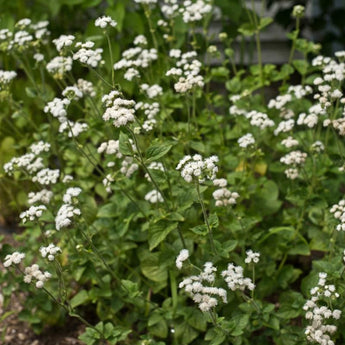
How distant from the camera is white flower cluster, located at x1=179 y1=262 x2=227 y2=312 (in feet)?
9.12

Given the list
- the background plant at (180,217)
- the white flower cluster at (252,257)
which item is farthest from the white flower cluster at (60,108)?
the white flower cluster at (252,257)

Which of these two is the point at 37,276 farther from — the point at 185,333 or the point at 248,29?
the point at 248,29

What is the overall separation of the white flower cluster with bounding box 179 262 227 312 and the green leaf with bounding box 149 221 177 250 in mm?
399

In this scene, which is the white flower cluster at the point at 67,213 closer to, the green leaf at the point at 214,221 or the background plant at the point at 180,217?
the background plant at the point at 180,217

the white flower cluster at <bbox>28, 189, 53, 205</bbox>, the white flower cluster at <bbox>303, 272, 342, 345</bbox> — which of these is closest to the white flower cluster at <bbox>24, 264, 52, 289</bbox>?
the white flower cluster at <bbox>28, 189, 53, 205</bbox>

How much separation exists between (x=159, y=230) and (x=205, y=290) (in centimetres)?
62

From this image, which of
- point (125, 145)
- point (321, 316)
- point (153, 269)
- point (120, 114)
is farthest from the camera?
point (153, 269)

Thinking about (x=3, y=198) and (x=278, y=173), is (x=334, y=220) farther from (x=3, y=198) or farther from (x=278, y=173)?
(x=3, y=198)

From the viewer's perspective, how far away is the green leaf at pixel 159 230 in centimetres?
333

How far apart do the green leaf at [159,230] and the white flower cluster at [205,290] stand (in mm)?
399

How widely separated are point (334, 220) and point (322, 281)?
563mm

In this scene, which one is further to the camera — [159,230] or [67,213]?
[159,230]

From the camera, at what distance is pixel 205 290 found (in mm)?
2838

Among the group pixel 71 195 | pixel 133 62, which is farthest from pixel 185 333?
pixel 133 62
